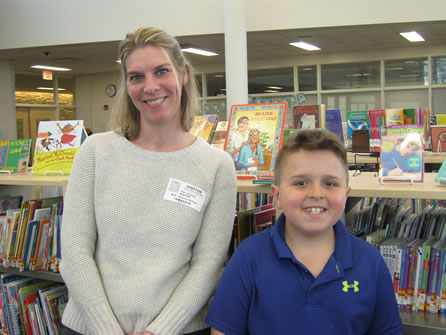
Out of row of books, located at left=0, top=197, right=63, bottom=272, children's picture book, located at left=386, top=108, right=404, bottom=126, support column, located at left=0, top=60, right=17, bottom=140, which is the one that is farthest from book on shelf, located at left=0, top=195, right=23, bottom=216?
support column, located at left=0, top=60, right=17, bottom=140

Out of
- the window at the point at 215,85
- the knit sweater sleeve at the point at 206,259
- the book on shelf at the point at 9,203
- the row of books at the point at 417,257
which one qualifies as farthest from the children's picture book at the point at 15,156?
the window at the point at 215,85

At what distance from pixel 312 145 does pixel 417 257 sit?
0.72 metres

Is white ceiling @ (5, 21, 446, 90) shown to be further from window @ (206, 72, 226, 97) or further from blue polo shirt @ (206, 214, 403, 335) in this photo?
blue polo shirt @ (206, 214, 403, 335)

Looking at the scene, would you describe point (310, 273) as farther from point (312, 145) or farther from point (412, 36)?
point (412, 36)

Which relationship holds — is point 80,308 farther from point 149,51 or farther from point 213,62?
point 213,62

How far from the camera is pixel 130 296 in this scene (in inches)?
60.4

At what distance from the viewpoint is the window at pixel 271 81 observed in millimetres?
11820

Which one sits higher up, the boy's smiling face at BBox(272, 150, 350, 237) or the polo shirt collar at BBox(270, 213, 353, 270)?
the boy's smiling face at BBox(272, 150, 350, 237)

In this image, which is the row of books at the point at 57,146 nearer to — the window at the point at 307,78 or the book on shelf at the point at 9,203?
the book on shelf at the point at 9,203

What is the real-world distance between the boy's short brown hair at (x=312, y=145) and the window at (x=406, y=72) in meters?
10.2

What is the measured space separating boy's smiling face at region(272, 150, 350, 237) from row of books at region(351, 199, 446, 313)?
1.77 feet

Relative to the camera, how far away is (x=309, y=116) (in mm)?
3021

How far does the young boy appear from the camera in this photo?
138 centimetres

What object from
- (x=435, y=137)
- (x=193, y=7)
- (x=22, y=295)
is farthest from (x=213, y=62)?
(x=22, y=295)
